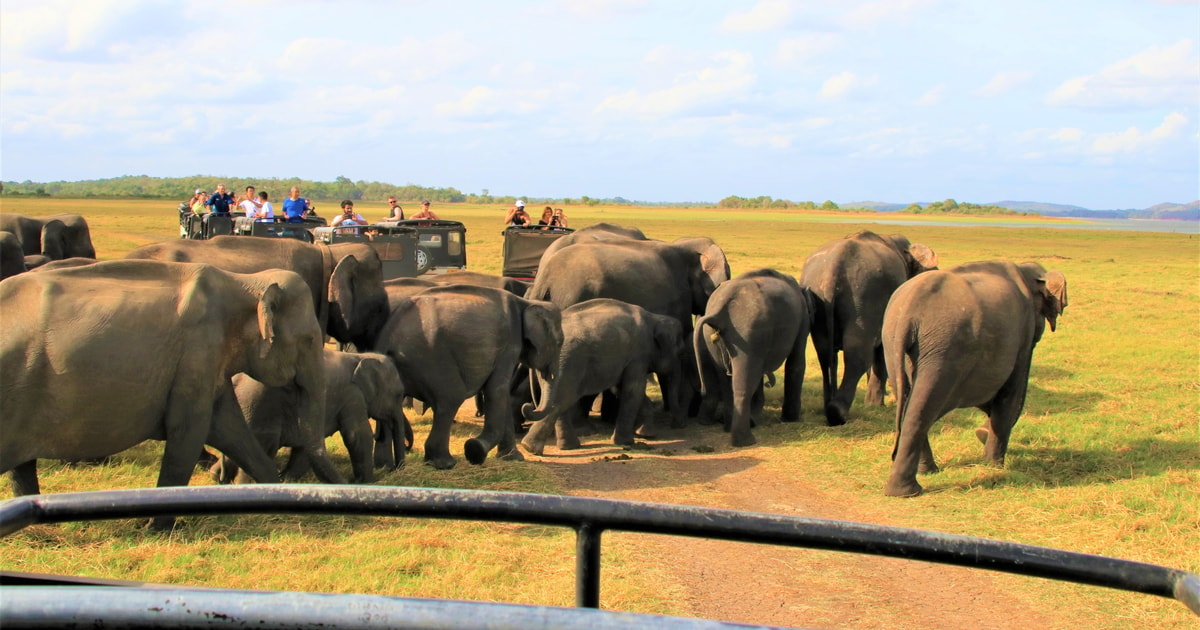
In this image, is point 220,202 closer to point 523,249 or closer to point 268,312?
point 523,249

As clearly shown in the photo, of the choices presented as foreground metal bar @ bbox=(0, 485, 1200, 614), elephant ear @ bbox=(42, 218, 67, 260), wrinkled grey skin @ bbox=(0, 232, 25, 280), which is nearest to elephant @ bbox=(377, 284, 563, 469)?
wrinkled grey skin @ bbox=(0, 232, 25, 280)

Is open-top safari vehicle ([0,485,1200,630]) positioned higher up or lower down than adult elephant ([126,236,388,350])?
higher up

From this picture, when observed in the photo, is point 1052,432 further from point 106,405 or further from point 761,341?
point 106,405

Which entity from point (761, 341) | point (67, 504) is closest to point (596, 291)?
point (761, 341)

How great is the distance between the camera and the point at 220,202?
22516 millimetres

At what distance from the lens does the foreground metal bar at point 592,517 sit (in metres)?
1.60

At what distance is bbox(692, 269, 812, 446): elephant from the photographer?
10.2 m

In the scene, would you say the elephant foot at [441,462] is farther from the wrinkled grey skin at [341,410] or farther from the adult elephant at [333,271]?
the adult elephant at [333,271]

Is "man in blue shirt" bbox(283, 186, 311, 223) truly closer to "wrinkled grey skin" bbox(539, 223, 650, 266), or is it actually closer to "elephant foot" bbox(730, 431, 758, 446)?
"wrinkled grey skin" bbox(539, 223, 650, 266)

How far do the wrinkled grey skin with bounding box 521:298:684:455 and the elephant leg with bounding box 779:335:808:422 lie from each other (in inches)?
50.4

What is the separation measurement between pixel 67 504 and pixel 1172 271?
127ft

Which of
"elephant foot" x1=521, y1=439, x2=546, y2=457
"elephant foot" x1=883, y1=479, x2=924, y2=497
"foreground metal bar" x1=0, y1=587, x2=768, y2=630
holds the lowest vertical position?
"elephant foot" x1=521, y1=439, x2=546, y2=457

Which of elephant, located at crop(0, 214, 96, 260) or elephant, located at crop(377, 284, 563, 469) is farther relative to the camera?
elephant, located at crop(0, 214, 96, 260)

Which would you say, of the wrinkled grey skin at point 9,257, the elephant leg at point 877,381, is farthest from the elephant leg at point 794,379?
the wrinkled grey skin at point 9,257
